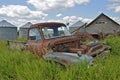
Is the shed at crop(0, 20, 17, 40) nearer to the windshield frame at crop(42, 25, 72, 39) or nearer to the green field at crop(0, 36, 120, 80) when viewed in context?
the windshield frame at crop(42, 25, 72, 39)

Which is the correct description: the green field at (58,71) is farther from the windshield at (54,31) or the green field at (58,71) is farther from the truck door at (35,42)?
the windshield at (54,31)

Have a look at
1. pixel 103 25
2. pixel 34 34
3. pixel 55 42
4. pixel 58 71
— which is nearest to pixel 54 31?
pixel 34 34

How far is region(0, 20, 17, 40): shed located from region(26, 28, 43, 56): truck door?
2691 centimetres

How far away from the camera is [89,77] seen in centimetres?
554

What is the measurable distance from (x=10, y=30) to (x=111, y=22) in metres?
16.4

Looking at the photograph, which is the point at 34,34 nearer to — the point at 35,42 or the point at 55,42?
the point at 35,42

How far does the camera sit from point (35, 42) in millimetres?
9703

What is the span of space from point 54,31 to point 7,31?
92.4ft

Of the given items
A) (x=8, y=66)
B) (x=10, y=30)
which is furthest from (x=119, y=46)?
(x=10, y=30)

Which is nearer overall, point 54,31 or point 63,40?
point 63,40

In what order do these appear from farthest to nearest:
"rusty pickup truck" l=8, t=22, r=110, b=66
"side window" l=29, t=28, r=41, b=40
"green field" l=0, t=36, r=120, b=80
Answer: "side window" l=29, t=28, r=41, b=40 → "rusty pickup truck" l=8, t=22, r=110, b=66 → "green field" l=0, t=36, r=120, b=80

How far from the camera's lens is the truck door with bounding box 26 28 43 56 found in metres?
9.12

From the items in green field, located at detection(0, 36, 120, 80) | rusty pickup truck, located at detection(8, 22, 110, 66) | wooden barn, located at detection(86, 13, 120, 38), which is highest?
wooden barn, located at detection(86, 13, 120, 38)

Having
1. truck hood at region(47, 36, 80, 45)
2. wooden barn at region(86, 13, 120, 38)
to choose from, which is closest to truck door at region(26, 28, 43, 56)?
truck hood at region(47, 36, 80, 45)
